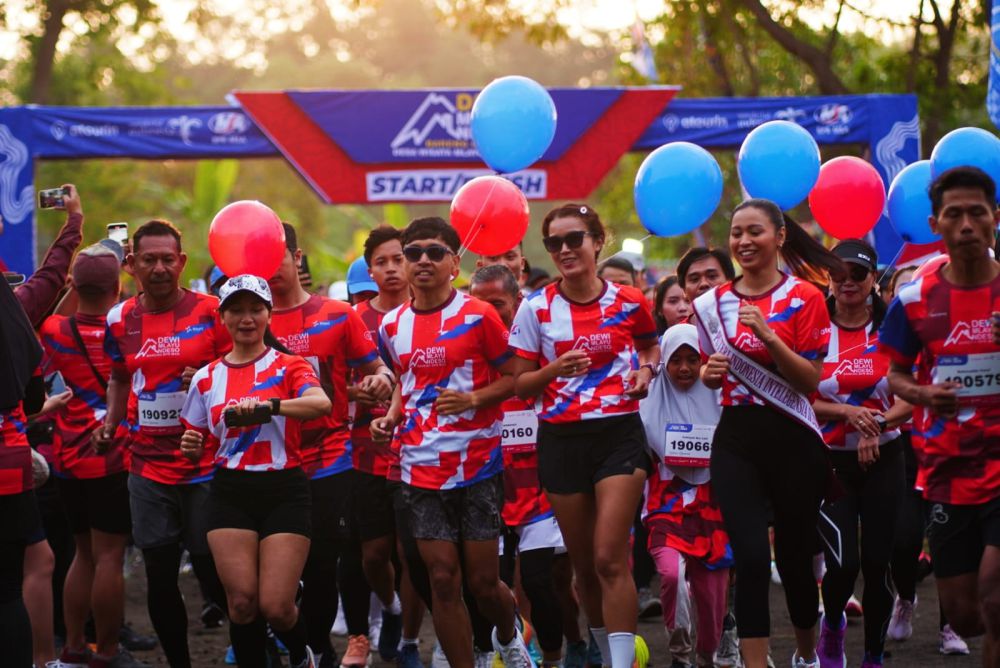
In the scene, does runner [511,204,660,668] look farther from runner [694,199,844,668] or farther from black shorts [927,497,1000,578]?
black shorts [927,497,1000,578]

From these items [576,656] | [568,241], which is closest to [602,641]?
[576,656]

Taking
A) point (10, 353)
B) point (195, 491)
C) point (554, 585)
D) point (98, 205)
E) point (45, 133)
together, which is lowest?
point (554, 585)

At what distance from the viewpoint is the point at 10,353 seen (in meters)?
5.79

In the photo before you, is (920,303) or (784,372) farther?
(784,372)

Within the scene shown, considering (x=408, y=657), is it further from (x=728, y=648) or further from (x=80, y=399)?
(x=80, y=399)

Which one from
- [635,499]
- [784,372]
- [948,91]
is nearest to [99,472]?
[635,499]

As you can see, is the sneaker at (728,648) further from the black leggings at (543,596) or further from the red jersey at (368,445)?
the red jersey at (368,445)

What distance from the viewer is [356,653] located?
Answer: 8.00 metres

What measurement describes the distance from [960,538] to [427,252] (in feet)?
9.30

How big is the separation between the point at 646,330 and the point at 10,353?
304 centimetres

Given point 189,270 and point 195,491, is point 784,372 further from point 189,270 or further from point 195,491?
point 189,270

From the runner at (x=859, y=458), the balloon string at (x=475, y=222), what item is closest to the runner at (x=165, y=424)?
the balloon string at (x=475, y=222)

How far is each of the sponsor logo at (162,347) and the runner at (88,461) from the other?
0.88 m

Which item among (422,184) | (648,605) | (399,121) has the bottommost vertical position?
(648,605)
